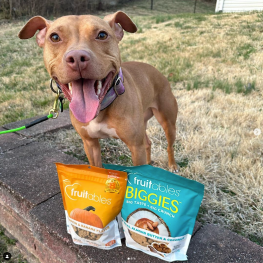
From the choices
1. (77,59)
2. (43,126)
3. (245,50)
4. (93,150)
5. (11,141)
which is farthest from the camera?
(245,50)

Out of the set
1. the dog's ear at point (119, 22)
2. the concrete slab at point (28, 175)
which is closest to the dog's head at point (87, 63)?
the dog's ear at point (119, 22)

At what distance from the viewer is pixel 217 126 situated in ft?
12.4

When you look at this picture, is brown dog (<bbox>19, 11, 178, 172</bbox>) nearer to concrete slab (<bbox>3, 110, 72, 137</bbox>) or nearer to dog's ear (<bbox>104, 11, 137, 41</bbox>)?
dog's ear (<bbox>104, 11, 137, 41</bbox>)

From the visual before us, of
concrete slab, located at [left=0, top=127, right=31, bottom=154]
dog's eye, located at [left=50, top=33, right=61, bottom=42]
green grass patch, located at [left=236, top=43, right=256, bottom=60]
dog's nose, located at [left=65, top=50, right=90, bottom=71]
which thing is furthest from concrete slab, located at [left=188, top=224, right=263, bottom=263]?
green grass patch, located at [left=236, top=43, right=256, bottom=60]

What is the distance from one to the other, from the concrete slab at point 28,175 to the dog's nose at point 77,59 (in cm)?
117

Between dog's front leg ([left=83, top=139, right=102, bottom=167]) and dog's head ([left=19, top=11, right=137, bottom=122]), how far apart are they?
2.18 feet

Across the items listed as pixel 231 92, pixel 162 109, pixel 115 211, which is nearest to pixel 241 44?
pixel 231 92

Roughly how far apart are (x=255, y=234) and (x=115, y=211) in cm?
114

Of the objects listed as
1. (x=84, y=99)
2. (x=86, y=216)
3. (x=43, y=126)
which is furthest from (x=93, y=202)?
(x=43, y=126)

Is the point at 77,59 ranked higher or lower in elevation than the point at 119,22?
lower

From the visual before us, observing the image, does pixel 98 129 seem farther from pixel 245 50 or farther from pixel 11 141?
pixel 245 50

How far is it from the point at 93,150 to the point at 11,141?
4.54 feet

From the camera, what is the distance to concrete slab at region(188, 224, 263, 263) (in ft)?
5.16

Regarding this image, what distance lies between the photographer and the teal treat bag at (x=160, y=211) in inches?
56.8
